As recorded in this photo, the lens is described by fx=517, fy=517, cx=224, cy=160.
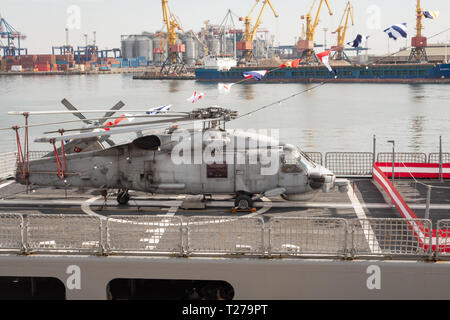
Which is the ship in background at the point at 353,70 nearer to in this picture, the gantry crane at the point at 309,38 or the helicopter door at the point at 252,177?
the gantry crane at the point at 309,38

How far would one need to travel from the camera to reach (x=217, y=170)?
14945mm

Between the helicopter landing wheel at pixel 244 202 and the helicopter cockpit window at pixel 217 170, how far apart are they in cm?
77

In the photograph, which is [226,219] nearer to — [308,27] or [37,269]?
[37,269]

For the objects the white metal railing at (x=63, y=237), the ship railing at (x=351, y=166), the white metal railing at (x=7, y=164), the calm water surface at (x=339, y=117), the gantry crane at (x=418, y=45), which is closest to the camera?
the white metal railing at (x=63, y=237)

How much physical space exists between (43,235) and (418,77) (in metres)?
128

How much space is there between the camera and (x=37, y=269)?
34.7 feet

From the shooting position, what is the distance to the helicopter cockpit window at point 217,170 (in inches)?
588

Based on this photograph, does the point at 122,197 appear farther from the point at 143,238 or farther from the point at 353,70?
the point at 353,70
